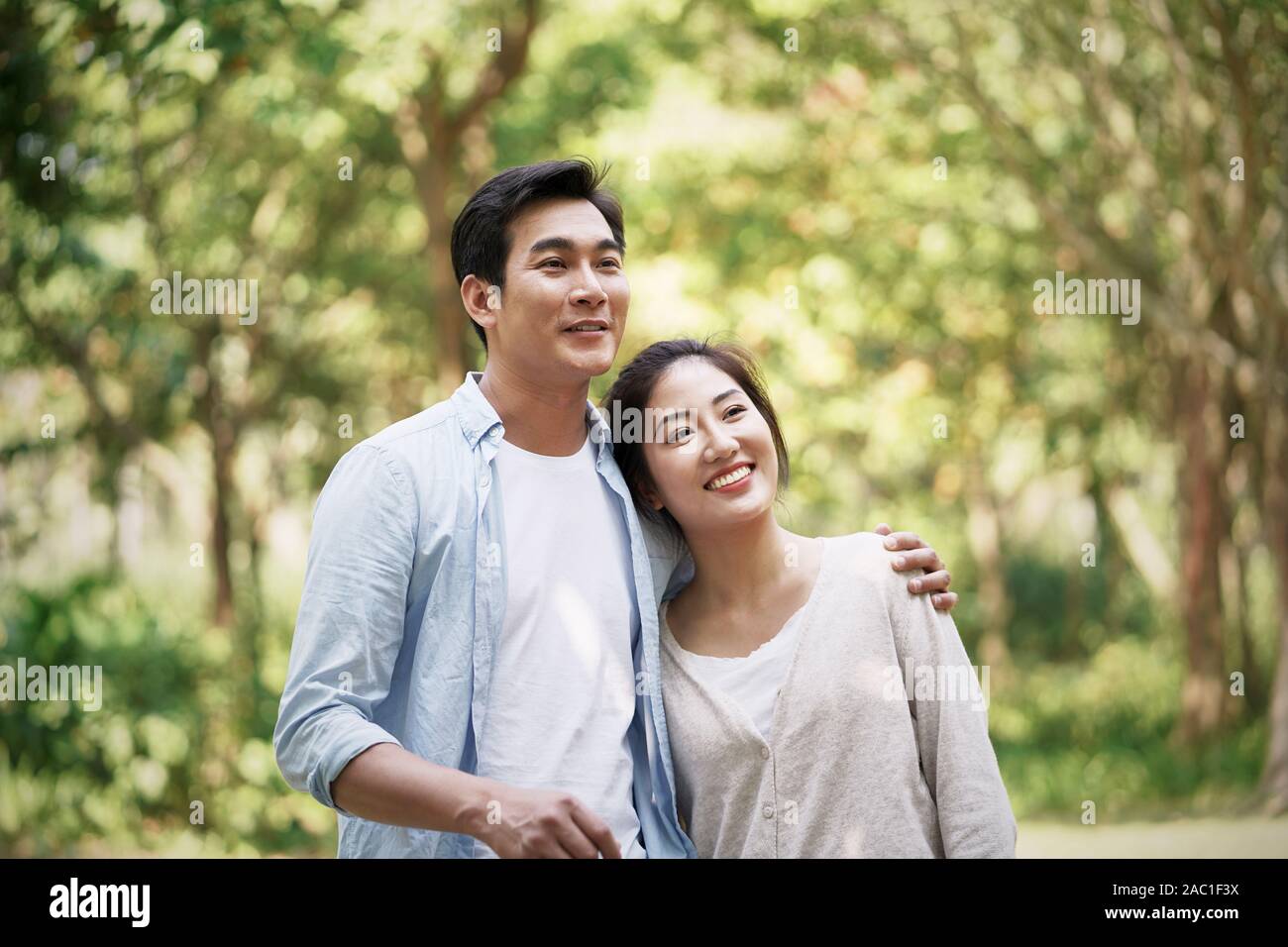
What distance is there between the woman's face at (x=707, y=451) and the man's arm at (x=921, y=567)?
286 millimetres

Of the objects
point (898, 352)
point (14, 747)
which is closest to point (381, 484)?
point (14, 747)

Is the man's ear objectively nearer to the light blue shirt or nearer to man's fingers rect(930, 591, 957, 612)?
the light blue shirt

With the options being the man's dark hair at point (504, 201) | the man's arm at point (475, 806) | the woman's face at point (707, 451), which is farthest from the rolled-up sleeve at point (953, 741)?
the man's dark hair at point (504, 201)

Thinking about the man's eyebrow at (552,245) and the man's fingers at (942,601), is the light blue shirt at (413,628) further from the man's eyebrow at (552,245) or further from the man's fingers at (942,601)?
the man's fingers at (942,601)

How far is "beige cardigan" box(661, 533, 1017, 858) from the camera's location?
2537mm

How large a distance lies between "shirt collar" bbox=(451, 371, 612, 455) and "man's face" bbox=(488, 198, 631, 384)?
0.10 m

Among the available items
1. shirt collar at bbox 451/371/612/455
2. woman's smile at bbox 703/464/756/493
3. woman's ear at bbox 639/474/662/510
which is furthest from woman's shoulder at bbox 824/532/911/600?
shirt collar at bbox 451/371/612/455

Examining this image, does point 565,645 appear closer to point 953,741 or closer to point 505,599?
point 505,599

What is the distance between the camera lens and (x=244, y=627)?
8.69 metres

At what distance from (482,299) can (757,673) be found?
3.29ft

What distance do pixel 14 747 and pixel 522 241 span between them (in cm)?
492

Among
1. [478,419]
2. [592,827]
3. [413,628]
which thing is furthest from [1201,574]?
[592,827]

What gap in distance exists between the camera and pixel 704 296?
28.5 ft

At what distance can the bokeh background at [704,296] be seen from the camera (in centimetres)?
668
